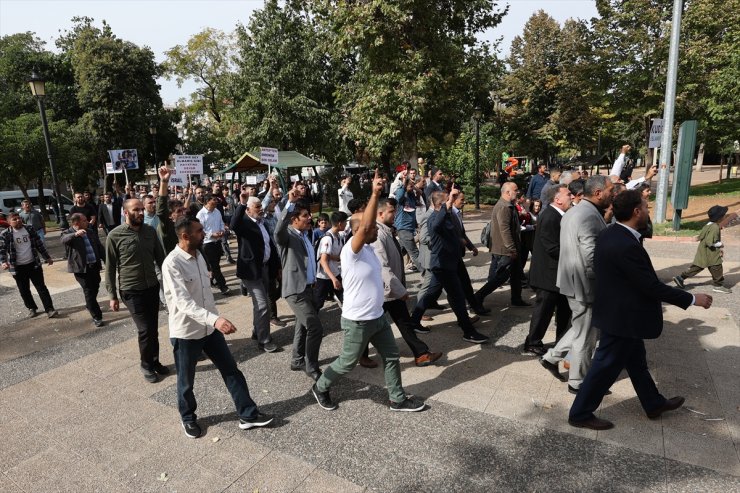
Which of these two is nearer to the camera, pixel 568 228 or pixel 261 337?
pixel 568 228

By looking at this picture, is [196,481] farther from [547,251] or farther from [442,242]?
[547,251]

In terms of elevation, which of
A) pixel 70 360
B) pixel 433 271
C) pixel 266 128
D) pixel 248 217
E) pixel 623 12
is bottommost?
pixel 70 360

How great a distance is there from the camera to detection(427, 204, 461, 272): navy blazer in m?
5.34

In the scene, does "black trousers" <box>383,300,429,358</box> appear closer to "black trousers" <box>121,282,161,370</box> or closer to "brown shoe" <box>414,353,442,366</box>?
"brown shoe" <box>414,353,442,366</box>

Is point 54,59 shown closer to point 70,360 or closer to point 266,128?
point 266,128

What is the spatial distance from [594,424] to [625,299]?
108 cm

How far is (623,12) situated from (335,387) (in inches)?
971

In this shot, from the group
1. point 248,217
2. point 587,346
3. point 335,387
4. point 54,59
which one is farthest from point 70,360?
point 54,59

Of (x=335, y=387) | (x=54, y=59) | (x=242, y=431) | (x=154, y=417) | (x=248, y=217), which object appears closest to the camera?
(x=242, y=431)

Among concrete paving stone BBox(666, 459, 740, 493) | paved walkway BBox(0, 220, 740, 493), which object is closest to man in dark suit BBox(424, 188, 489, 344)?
paved walkway BBox(0, 220, 740, 493)

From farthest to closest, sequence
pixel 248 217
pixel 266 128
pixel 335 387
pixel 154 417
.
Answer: pixel 266 128 < pixel 248 217 < pixel 335 387 < pixel 154 417

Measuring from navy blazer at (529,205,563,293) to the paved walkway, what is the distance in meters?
0.92

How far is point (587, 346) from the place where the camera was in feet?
13.4

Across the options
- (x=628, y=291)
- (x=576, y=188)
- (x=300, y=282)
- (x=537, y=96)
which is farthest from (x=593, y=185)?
(x=537, y=96)
